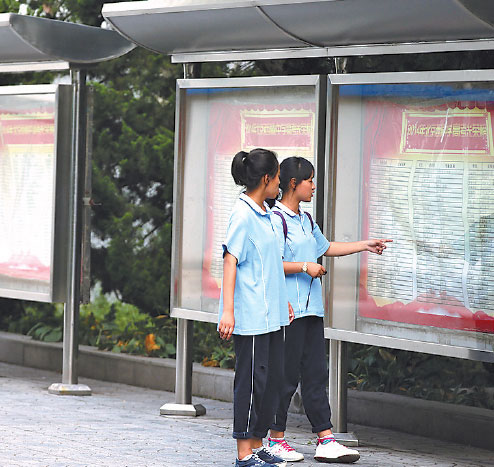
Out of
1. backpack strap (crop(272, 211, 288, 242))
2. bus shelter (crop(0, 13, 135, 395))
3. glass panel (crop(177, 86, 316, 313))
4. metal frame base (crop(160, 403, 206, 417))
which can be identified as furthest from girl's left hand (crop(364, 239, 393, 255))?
bus shelter (crop(0, 13, 135, 395))

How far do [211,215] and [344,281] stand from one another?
1211 millimetres

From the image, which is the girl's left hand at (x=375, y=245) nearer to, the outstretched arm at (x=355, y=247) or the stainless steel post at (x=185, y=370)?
the outstretched arm at (x=355, y=247)

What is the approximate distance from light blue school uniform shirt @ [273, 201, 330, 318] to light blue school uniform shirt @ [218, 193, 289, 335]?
0.41m

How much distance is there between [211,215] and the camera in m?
7.61

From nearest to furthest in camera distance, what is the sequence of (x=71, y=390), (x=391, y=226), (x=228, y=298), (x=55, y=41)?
(x=228, y=298) → (x=391, y=226) → (x=55, y=41) → (x=71, y=390)

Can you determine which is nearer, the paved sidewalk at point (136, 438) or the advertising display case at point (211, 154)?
the paved sidewalk at point (136, 438)

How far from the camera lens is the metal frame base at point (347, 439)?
266 inches

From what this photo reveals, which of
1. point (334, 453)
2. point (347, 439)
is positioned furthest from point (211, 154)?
point (334, 453)

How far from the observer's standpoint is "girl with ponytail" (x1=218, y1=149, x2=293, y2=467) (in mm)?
5648

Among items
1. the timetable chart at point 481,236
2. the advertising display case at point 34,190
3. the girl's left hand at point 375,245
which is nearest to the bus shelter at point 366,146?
the timetable chart at point 481,236

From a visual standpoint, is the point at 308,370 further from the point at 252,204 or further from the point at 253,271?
the point at 252,204

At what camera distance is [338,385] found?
680 cm

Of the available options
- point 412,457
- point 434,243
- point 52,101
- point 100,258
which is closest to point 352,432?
point 412,457

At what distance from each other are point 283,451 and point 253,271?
1.12 metres
